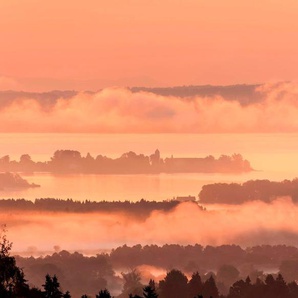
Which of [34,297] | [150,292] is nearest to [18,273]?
[34,297]

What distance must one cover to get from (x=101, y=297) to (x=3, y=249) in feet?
63.1

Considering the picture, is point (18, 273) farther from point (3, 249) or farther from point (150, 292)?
point (150, 292)

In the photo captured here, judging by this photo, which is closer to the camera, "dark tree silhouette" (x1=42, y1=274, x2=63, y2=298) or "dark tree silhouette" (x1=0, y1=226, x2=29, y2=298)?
"dark tree silhouette" (x1=0, y1=226, x2=29, y2=298)

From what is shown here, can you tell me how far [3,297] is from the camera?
17200cm

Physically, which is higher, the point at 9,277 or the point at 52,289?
the point at 9,277

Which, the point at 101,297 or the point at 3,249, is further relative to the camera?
the point at 3,249

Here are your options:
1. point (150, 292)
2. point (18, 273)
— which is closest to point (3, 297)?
point (18, 273)

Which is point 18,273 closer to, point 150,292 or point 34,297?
point 34,297

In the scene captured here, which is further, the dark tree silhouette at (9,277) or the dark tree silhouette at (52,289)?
the dark tree silhouette at (52,289)

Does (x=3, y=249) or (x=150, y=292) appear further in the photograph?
(x=3, y=249)

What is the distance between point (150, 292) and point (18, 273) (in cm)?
1938

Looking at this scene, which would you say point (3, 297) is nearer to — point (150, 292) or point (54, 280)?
point (54, 280)

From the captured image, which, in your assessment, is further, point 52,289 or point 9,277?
point 9,277

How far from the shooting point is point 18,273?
177 meters
